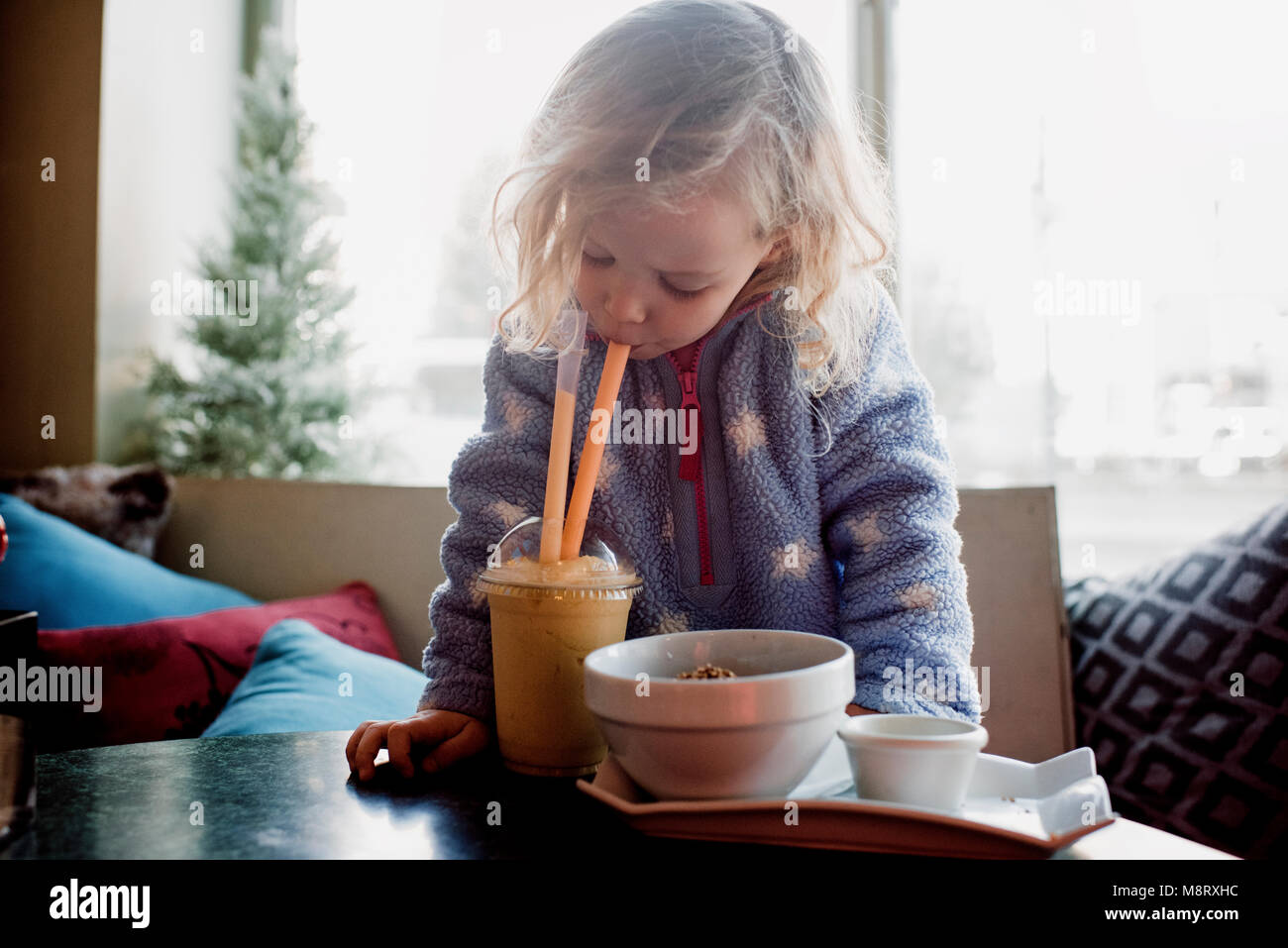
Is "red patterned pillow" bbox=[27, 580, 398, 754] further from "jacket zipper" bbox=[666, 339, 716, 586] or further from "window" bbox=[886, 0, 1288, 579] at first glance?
"window" bbox=[886, 0, 1288, 579]

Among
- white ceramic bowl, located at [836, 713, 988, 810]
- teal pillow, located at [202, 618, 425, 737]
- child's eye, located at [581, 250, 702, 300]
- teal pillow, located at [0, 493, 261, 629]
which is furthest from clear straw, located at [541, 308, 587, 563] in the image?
teal pillow, located at [0, 493, 261, 629]

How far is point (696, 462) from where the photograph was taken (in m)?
0.92

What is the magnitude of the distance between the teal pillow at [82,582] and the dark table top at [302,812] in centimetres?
100

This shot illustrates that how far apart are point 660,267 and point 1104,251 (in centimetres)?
198

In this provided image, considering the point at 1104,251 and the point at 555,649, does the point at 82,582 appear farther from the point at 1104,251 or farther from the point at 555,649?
the point at 1104,251

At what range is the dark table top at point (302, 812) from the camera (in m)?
0.47

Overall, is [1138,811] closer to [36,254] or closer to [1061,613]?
[1061,613]

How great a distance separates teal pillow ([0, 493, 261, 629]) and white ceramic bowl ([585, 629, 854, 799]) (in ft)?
Answer: 4.27

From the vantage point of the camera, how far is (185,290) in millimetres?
2543

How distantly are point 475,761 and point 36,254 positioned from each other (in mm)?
2236

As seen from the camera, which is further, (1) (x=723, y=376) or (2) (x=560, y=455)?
(1) (x=723, y=376)

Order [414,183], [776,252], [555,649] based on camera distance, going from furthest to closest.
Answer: [414,183]
[776,252]
[555,649]

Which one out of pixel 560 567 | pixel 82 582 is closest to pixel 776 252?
pixel 560 567
